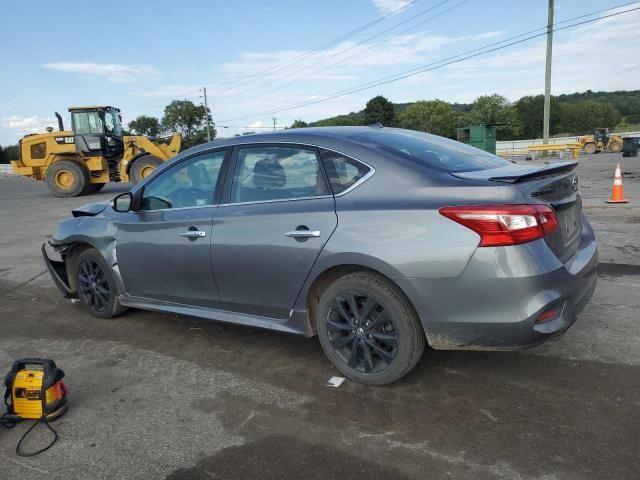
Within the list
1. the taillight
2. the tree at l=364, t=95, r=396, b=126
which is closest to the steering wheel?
the taillight

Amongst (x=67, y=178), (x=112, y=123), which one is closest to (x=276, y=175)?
(x=112, y=123)

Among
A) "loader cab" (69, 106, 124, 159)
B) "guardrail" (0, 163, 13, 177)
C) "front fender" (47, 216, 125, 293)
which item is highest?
"loader cab" (69, 106, 124, 159)

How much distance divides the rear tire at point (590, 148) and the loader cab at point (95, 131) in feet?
103

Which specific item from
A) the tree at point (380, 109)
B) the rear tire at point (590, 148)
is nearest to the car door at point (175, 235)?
the rear tire at point (590, 148)

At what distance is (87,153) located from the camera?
64.2 feet

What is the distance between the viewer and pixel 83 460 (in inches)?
107

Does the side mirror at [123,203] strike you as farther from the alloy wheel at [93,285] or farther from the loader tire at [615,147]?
the loader tire at [615,147]

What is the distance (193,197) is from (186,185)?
0.16 metres

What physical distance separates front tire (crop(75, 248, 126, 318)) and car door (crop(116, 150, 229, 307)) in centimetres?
32

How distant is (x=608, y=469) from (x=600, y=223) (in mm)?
6910

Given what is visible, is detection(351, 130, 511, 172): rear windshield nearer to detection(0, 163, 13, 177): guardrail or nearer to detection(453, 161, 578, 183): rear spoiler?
detection(453, 161, 578, 183): rear spoiler

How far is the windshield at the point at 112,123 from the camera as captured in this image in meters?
19.6

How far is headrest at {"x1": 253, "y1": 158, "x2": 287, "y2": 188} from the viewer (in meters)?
3.61

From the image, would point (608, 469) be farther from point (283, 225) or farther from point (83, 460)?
point (83, 460)
